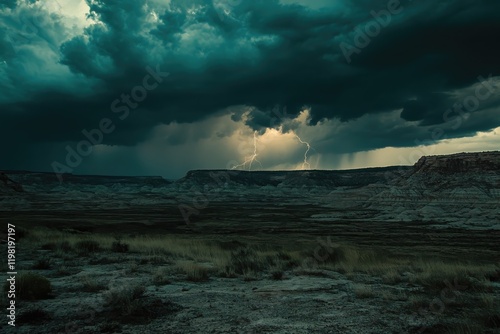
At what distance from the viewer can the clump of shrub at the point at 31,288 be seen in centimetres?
948

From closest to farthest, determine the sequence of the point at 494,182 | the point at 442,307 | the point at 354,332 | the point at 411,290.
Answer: the point at 354,332 < the point at 442,307 < the point at 411,290 < the point at 494,182

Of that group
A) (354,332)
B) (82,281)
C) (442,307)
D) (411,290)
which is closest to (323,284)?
(411,290)

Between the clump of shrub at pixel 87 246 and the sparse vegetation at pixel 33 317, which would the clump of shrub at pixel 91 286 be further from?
the clump of shrub at pixel 87 246

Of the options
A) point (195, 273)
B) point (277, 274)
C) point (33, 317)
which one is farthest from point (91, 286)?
point (277, 274)

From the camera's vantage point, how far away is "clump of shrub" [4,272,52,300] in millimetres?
9484

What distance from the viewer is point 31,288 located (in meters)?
9.66

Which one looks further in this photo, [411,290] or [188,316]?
[411,290]

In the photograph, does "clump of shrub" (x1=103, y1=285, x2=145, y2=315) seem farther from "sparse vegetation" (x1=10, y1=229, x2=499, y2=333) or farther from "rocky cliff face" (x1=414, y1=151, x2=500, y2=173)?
"rocky cliff face" (x1=414, y1=151, x2=500, y2=173)

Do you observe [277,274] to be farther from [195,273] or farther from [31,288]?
[31,288]

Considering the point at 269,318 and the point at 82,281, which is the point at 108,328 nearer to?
the point at 269,318

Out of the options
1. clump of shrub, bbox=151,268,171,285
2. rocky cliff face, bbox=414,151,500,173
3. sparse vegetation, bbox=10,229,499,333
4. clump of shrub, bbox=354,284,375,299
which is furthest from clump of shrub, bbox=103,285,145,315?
rocky cliff face, bbox=414,151,500,173

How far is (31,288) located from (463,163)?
109 m

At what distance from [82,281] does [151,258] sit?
4.95 metres

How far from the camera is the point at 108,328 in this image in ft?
24.0
